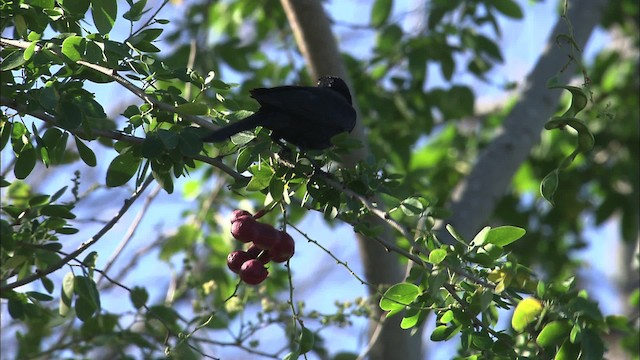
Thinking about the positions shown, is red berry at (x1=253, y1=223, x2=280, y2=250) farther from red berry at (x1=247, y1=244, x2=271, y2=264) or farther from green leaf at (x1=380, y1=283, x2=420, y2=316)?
green leaf at (x1=380, y1=283, x2=420, y2=316)

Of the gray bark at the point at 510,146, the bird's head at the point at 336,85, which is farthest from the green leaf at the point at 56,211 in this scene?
the gray bark at the point at 510,146

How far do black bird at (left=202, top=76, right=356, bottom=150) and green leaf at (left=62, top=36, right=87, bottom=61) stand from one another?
0.46 metres

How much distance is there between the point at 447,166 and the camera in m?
5.84

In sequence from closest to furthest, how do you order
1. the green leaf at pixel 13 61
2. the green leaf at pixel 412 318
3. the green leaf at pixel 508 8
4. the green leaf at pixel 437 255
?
the green leaf at pixel 437 255
the green leaf at pixel 13 61
the green leaf at pixel 412 318
the green leaf at pixel 508 8

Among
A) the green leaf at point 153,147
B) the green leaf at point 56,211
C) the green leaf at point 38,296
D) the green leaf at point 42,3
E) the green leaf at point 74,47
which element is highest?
the green leaf at point 42,3

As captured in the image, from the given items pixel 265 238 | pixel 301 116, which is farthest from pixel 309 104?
pixel 265 238

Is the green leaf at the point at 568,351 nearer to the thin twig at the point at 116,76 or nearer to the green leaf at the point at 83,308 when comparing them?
the thin twig at the point at 116,76

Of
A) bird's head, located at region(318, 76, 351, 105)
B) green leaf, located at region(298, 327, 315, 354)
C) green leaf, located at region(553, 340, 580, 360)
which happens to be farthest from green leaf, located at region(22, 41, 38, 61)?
bird's head, located at region(318, 76, 351, 105)

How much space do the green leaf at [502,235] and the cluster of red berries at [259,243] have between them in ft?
1.71

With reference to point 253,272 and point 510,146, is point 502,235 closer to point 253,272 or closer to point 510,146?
point 253,272

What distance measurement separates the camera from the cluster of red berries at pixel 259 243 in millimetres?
2449

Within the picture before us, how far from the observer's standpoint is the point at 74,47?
2.36m

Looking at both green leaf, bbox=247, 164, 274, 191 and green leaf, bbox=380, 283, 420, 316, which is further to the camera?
green leaf, bbox=247, 164, 274, 191

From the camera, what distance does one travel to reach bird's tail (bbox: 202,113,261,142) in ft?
8.12
